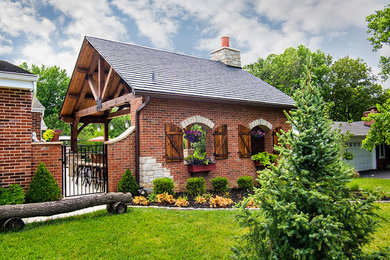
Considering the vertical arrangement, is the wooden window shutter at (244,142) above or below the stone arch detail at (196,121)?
below

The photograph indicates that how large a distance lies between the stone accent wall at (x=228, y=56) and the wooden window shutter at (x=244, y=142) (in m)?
5.56

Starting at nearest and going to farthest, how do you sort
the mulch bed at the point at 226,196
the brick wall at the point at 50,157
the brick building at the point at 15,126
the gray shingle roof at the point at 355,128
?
1. the brick building at the point at 15,126
2. the brick wall at the point at 50,157
3. the mulch bed at the point at 226,196
4. the gray shingle roof at the point at 355,128

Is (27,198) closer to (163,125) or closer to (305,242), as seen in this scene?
(163,125)

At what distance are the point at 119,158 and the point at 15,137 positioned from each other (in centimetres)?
270

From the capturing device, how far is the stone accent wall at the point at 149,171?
8.01 m

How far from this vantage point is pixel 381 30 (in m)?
11.7

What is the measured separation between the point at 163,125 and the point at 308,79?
6120 mm

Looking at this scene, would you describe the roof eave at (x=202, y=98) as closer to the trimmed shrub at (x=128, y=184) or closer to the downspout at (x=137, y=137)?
the downspout at (x=137, y=137)

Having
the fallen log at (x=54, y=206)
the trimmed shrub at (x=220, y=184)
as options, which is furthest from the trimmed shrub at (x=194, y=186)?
the fallen log at (x=54, y=206)

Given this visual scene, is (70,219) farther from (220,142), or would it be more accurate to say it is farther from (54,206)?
(220,142)

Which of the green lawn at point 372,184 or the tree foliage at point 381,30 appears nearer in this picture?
the green lawn at point 372,184

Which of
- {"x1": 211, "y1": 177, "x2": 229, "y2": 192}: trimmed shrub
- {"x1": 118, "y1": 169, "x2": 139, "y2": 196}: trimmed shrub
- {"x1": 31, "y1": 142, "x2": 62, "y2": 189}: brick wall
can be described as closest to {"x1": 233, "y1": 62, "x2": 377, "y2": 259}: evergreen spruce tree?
{"x1": 118, "y1": 169, "x2": 139, "y2": 196}: trimmed shrub

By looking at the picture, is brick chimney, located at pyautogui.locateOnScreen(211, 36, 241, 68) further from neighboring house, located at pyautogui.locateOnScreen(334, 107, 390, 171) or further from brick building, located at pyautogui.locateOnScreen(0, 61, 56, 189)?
brick building, located at pyautogui.locateOnScreen(0, 61, 56, 189)

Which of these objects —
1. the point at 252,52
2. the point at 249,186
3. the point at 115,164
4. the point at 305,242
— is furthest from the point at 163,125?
the point at 252,52
